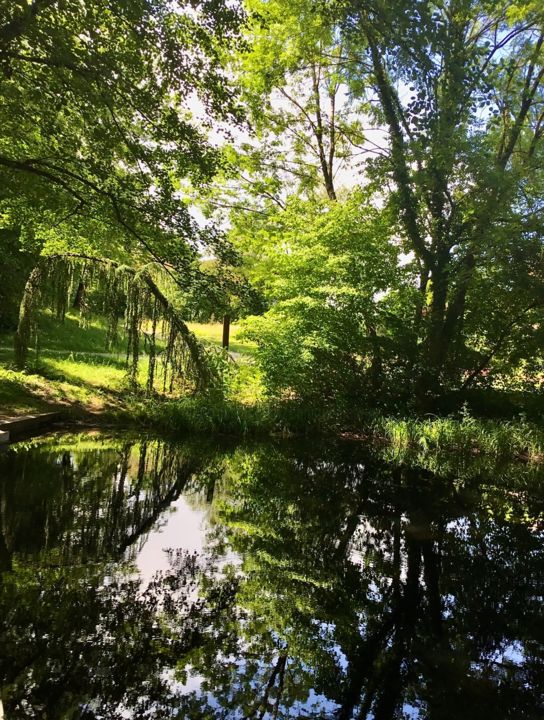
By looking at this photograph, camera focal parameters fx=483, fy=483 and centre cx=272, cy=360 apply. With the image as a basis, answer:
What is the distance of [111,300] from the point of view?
1081 centimetres

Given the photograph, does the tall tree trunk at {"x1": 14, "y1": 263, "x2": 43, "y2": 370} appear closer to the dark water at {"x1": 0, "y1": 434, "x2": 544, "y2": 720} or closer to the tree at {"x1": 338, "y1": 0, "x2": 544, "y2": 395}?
the dark water at {"x1": 0, "y1": 434, "x2": 544, "y2": 720}

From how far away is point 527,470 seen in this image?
9.81 meters

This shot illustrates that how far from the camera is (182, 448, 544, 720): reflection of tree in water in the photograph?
2814 millimetres

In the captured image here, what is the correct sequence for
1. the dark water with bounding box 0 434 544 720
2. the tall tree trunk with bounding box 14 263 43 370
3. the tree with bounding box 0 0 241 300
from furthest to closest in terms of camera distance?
the tall tree trunk with bounding box 14 263 43 370 < the tree with bounding box 0 0 241 300 < the dark water with bounding box 0 434 544 720

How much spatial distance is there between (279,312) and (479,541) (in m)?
7.87

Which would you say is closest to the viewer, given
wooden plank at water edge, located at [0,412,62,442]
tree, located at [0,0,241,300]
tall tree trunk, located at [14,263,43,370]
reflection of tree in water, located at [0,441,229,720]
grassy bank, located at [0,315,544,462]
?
reflection of tree in water, located at [0,441,229,720]

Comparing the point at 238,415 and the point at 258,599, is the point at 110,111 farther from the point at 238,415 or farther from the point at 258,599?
the point at 258,599

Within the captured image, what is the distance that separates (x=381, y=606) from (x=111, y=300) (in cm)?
890

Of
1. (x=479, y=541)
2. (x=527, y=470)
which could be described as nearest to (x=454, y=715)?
(x=479, y=541)

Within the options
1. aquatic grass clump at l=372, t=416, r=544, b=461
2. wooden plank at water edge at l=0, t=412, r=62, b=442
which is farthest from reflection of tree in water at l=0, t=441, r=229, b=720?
aquatic grass clump at l=372, t=416, r=544, b=461

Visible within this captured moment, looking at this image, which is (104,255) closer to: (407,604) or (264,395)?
(264,395)

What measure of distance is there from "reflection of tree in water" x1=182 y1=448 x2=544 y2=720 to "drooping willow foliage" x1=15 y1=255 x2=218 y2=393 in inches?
196

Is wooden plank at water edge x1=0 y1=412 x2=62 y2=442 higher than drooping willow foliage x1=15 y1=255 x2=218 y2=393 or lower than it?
lower

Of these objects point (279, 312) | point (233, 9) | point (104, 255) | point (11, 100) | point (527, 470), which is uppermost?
point (233, 9)
